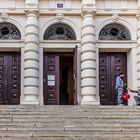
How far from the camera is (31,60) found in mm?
24422

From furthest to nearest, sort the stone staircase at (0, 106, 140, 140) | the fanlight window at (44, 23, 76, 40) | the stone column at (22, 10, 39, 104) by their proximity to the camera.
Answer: the fanlight window at (44, 23, 76, 40)
the stone column at (22, 10, 39, 104)
the stone staircase at (0, 106, 140, 140)

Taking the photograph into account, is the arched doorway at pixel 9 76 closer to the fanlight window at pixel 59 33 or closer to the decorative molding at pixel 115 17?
the fanlight window at pixel 59 33

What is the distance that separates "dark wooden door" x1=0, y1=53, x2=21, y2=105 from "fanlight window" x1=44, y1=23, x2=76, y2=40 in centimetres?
221

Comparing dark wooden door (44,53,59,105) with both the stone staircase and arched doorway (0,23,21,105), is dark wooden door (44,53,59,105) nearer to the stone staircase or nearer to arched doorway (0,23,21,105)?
arched doorway (0,23,21,105)

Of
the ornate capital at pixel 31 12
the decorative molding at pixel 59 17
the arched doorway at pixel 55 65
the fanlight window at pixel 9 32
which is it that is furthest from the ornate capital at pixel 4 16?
the decorative molding at pixel 59 17

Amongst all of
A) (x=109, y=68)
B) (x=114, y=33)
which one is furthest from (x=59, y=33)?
(x=109, y=68)

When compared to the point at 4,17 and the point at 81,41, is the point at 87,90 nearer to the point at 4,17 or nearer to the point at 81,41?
the point at 81,41

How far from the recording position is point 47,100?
25.5 metres

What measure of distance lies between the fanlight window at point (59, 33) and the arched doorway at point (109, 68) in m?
1.62

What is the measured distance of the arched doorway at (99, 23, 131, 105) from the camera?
25.6 m

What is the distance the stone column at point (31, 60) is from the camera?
949 inches

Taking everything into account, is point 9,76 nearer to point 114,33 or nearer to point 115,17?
point 114,33

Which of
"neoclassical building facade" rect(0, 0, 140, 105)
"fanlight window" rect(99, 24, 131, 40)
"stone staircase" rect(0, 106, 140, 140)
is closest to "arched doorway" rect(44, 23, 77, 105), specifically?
"neoclassical building facade" rect(0, 0, 140, 105)

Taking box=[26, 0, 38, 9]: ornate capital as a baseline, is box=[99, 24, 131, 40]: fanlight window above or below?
below
